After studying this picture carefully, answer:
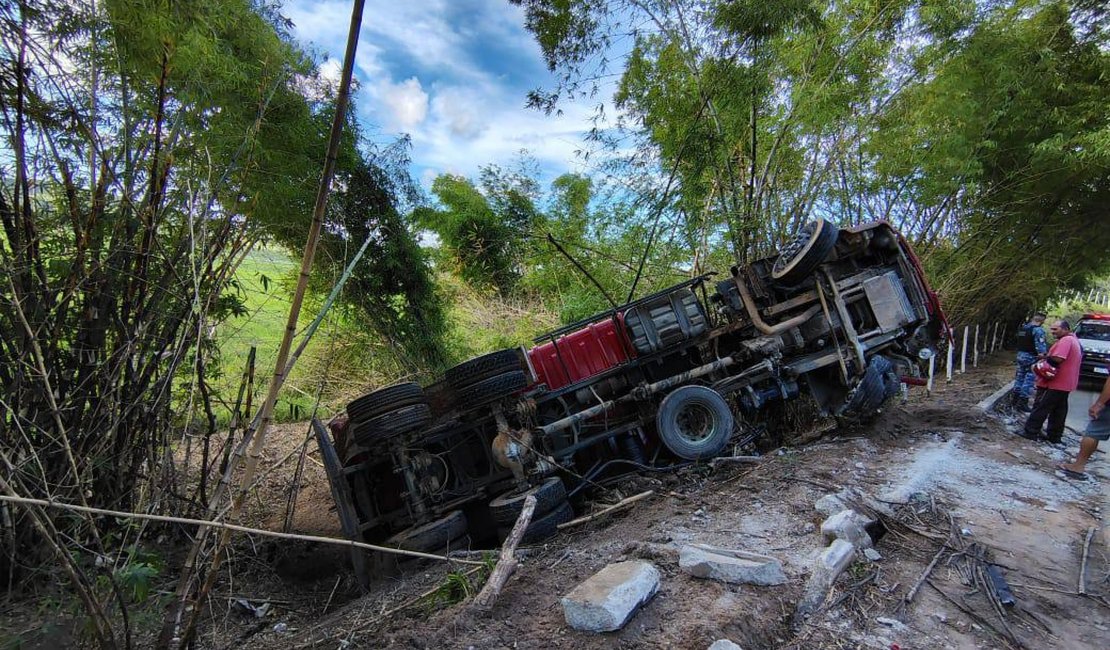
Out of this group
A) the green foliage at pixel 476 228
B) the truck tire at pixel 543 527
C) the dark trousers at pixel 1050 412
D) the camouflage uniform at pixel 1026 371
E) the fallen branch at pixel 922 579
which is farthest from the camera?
the green foliage at pixel 476 228

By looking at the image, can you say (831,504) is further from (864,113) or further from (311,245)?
(864,113)

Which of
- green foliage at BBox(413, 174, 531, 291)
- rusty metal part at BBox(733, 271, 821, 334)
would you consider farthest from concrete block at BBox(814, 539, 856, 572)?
green foliage at BBox(413, 174, 531, 291)

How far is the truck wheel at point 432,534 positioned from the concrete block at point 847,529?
8.46 ft

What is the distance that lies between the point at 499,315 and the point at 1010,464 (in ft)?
29.4

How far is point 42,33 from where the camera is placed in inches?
97.8

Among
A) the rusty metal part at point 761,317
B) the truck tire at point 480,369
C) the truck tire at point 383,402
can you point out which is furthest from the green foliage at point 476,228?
the truck tire at point 383,402

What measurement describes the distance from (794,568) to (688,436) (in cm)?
209

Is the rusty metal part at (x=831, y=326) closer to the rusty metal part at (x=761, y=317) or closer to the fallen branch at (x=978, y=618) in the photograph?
the rusty metal part at (x=761, y=317)

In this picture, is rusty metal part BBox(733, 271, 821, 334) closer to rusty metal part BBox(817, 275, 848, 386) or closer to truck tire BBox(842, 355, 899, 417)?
rusty metal part BBox(817, 275, 848, 386)

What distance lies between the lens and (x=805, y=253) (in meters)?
4.95

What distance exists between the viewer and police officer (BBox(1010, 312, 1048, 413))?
686cm

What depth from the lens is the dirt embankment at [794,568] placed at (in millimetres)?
2324

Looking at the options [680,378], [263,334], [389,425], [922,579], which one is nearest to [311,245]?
[389,425]

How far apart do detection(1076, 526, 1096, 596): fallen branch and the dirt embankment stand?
0.10 feet
